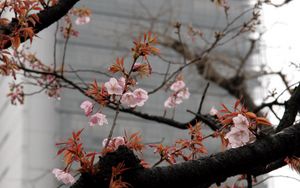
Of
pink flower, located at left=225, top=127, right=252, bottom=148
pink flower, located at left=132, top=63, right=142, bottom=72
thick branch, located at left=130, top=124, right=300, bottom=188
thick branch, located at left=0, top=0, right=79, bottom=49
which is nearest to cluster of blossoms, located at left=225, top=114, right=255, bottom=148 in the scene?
pink flower, located at left=225, top=127, right=252, bottom=148

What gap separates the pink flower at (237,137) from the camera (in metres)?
2.70

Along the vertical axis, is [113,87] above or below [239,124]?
above

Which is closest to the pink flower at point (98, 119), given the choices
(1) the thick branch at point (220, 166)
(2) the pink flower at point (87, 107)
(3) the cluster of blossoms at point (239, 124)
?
(2) the pink flower at point (87, 107)

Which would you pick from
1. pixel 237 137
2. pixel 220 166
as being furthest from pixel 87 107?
pixel 220 166

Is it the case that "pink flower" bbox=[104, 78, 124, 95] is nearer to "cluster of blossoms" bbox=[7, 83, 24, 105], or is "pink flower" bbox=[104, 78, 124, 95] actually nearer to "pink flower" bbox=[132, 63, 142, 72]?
"pink flower" bbox=[132, 63, 142, 72]

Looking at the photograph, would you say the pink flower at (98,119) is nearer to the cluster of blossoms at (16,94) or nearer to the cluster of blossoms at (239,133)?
the cluster of blossoms at (239,133)

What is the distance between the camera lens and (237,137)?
2742 millimetres

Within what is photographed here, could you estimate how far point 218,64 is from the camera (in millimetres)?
9398

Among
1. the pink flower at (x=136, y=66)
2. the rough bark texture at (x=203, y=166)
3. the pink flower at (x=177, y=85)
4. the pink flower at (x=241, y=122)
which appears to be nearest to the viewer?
the rough bark texture at (x=203, y=166)

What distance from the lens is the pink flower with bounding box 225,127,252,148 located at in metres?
2.70

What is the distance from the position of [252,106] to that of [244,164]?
16.7 feet

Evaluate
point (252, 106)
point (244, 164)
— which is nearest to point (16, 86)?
point (252, 106)

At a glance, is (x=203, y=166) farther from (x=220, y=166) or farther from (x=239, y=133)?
(x=239, y=133)

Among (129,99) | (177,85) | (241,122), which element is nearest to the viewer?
(241,122)
